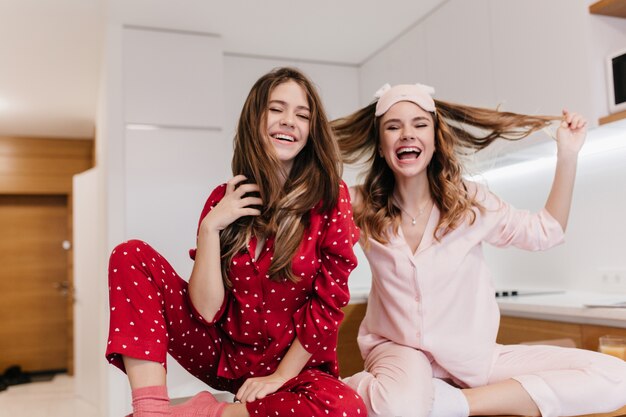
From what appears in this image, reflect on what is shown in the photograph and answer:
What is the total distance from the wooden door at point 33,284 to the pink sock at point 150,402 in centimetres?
487

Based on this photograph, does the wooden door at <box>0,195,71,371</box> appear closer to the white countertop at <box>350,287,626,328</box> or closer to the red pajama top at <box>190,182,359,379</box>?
the white countertop at <box>350,287,626,328</box>

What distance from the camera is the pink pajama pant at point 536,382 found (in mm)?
1385

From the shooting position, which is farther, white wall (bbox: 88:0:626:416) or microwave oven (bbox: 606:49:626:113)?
white wall (bbox: 88:0:626:416)

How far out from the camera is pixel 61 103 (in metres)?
4.54

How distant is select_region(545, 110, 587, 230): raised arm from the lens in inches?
66.9

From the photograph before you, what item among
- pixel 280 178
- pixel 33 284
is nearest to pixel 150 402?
pixel 280 178

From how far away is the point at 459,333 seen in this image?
158 cm

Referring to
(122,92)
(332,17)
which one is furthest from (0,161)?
(332,17)

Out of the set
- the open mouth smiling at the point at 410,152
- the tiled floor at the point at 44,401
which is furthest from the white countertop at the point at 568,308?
the tiled floor at the point at 44,401

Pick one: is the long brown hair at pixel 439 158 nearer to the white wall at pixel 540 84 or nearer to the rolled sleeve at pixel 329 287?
the white wall at pixel 540 84

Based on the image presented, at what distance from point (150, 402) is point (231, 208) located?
444mm

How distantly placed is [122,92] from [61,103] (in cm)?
170

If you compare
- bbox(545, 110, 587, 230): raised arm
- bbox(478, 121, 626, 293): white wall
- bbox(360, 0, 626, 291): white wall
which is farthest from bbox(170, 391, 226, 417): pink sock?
bbox(478, 121, 626, 293): white wall

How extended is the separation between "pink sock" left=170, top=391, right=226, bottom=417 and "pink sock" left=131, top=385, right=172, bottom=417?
2.4 inches
